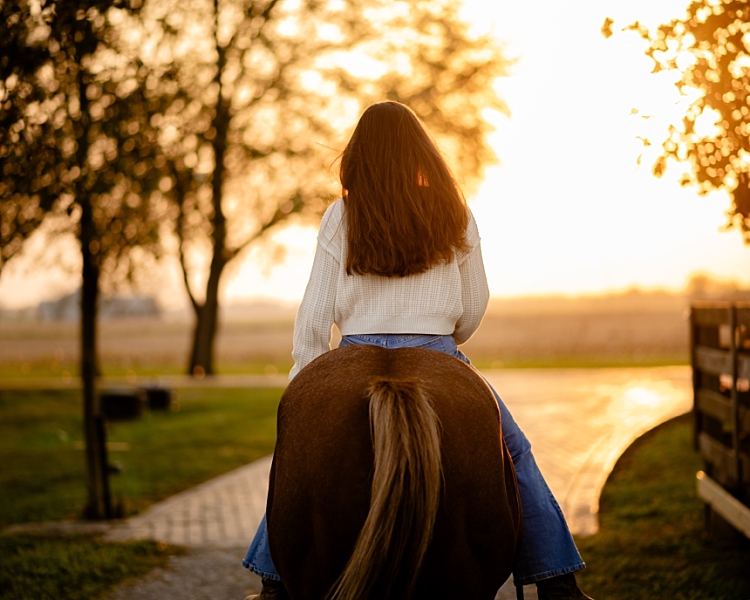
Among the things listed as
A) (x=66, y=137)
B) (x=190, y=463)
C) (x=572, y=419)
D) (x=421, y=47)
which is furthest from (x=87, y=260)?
(x=421, y=47)

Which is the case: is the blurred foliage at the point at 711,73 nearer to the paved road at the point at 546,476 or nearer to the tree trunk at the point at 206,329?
the paved road at the point at 546,476

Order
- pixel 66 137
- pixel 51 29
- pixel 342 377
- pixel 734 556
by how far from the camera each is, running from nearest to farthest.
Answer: pixel 342 377 < pixel 734 556 < pixel 51 29 < pixel 66 137

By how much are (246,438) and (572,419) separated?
5.28m

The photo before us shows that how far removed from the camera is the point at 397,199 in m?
2.82

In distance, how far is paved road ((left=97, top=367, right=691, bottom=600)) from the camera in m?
5.15

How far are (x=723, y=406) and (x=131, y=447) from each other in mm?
9009

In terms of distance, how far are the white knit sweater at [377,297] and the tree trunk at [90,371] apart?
4.42 metres

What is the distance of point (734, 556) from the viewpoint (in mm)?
5184

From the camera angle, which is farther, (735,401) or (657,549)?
(657,549)

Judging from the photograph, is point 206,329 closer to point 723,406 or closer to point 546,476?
point 546,476

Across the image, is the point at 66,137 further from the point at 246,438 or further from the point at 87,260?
the point at 246,438

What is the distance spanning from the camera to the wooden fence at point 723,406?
16.6 feet

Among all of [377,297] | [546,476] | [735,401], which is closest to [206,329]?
[546,476]

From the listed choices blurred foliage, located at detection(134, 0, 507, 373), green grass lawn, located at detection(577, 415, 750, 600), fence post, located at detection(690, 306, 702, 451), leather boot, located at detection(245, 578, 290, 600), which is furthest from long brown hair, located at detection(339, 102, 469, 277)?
blurred foliage, located at detection(134, 0, 507, 373)
